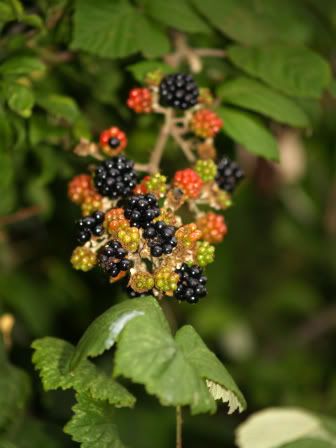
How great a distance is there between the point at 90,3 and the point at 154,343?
140 cm

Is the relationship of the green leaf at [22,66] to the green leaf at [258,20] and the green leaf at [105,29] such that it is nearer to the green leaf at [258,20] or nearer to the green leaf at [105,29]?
the green leaf at [105,29]

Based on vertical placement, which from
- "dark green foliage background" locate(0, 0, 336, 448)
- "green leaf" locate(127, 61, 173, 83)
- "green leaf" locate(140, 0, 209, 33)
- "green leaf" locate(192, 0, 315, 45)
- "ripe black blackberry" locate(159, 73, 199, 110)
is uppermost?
"green leaf" locate(192, 0, 315, 45)

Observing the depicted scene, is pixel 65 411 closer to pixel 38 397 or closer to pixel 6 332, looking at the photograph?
pixel 38 397

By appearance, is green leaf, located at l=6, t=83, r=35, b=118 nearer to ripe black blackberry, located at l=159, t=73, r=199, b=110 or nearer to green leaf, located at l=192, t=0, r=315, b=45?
ripe black blackberry, located at l=159, t=73, r=199, b=110

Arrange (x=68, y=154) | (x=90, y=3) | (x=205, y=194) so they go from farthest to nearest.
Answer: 1. (x=68, y=154)
2. (x=90, y=3)
3. (x=205, y=194)

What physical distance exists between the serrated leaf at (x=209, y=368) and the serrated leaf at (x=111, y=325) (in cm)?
8

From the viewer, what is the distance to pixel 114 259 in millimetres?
1690

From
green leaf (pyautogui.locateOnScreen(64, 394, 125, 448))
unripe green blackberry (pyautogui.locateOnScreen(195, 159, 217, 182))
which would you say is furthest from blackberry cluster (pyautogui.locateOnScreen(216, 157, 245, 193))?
green leaf (pyautogui.locateOnScreen(64, 394, 125, 448))

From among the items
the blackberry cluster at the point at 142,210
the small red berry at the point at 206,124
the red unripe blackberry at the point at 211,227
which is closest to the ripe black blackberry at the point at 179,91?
the small red berry at the point at 206,124

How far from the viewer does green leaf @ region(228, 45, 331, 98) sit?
7.54ft

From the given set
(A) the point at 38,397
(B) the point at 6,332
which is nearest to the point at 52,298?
(A) the point at 38,397

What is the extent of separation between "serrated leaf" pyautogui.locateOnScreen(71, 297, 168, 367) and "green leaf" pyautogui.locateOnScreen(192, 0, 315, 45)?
1.26 meters

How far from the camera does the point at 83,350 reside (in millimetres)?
1604

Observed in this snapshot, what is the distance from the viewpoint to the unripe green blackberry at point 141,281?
1681 millimetres
